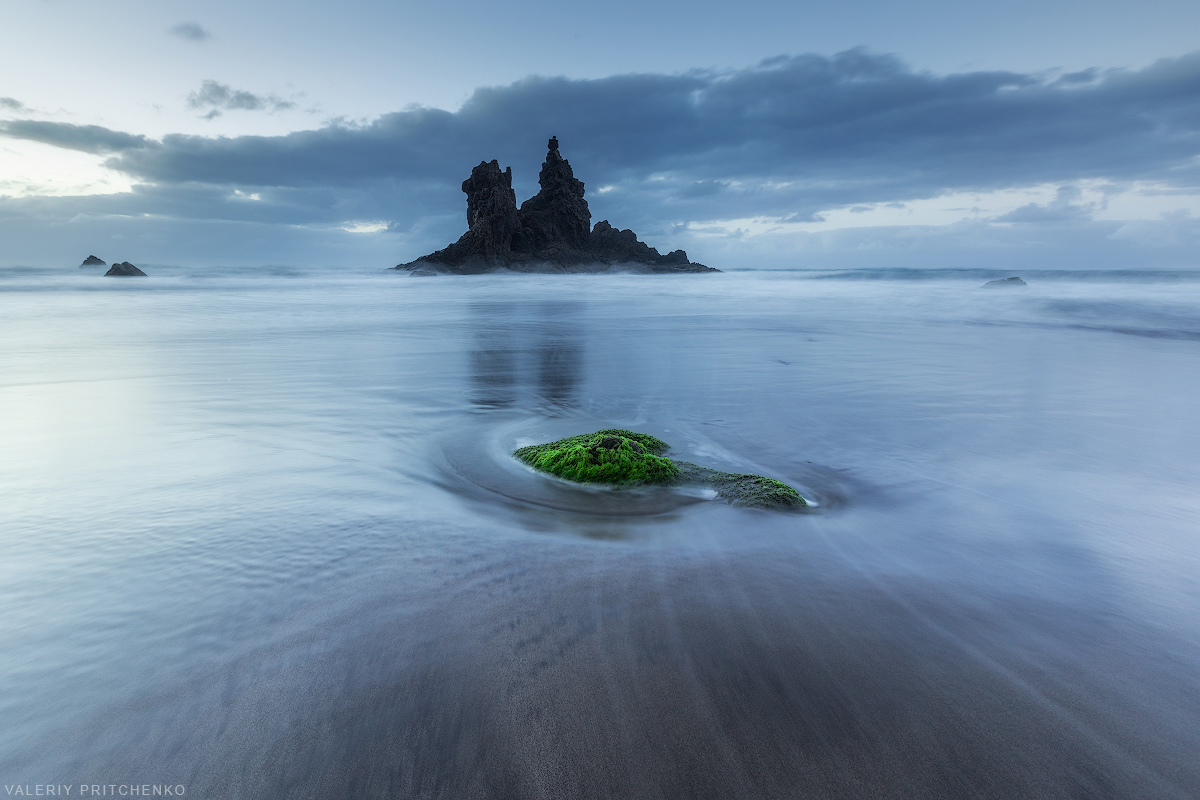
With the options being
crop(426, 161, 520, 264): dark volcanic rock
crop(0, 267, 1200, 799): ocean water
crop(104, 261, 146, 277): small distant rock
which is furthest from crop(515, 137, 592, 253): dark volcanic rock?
crop(0, 267, 1200, 799): ocean water

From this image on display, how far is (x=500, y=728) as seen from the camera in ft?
6.62

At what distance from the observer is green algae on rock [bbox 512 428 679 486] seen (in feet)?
14.6

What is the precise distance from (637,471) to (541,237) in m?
88.4

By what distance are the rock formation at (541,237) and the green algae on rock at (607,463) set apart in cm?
7790

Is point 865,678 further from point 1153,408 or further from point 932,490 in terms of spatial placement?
point 1153,408

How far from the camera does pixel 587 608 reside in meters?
2.75

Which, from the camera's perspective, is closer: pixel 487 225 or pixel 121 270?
pixel 121 270

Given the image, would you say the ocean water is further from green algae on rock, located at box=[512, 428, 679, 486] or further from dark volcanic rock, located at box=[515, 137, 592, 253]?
dark volcanic rock, located at box=[515, 137, 592, 253]

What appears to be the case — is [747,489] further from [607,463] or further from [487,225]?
[487,225]

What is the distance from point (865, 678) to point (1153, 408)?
27.6ft

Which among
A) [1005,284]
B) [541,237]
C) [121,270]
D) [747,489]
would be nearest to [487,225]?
[541,237]

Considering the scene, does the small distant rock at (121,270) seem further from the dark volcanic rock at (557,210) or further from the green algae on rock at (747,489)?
the green algae on rock at (747,489)

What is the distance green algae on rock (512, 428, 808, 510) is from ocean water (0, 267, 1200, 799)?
0.72 ft

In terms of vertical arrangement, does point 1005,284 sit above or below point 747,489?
above
